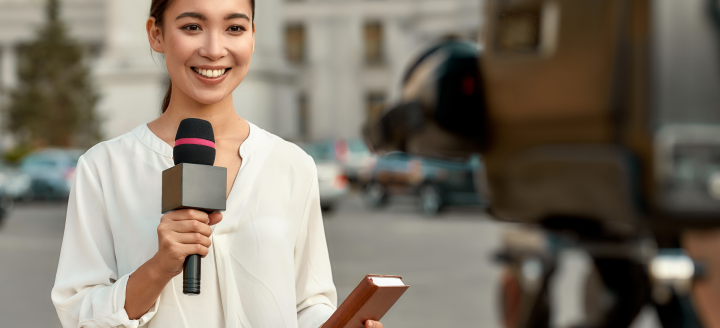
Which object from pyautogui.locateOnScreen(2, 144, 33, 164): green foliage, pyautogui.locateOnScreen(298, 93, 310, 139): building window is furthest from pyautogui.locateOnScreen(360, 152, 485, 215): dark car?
pyautogui.locateOnScreen(298, 93, 310, 139): building window

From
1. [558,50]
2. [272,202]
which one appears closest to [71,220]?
[272,202]

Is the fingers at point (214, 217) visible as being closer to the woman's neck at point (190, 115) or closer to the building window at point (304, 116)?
the woman's neck at point (190, 115)

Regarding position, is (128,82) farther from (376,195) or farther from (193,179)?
(376,195)

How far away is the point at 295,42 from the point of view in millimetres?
41500

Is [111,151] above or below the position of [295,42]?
above

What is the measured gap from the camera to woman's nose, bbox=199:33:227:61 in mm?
1439

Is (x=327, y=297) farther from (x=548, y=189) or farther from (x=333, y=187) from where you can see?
(x=333, y=187)

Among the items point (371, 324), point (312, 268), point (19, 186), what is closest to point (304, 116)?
point (19, 186)

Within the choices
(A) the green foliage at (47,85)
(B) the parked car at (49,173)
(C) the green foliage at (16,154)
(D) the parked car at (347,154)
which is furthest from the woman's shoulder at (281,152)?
(A) the green foliage at (47,85)

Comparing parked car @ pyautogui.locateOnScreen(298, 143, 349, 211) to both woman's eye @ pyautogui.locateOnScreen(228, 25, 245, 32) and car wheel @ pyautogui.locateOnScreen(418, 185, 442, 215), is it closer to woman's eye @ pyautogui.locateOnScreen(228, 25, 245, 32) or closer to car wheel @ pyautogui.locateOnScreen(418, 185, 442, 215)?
car wheel @ pyautogui.locateOnScreen(418, 185, 442, 215)

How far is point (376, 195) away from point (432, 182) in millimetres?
2548

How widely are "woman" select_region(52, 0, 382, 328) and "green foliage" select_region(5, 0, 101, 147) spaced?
99.7 ft

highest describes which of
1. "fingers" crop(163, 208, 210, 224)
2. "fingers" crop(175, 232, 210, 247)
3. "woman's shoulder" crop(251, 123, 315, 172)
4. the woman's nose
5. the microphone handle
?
the woman's nose

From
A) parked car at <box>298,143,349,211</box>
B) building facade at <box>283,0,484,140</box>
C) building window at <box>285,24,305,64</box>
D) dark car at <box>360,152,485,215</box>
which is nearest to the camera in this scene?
parked car at <box>298,143,349,211</box>
